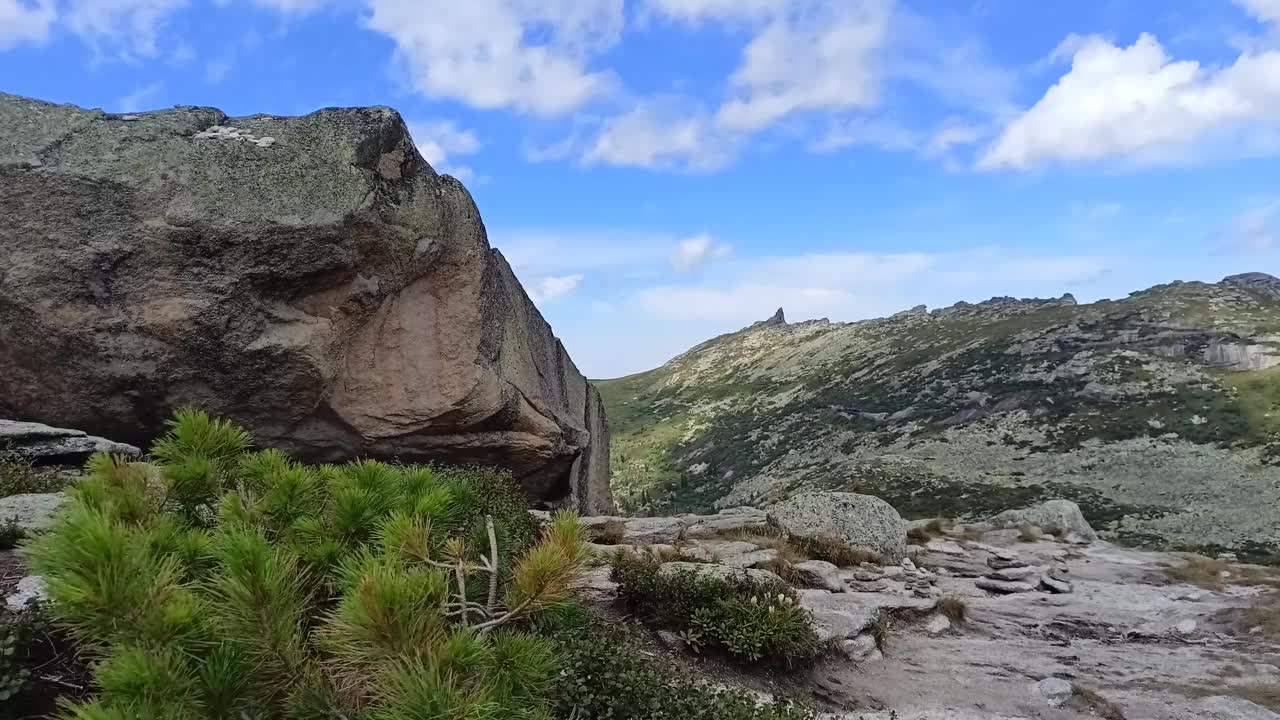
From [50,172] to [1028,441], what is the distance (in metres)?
66.8

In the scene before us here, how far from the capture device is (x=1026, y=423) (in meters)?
67.1

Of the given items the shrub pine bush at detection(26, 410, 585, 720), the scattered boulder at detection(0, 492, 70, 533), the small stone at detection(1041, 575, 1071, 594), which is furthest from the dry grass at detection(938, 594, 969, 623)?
the scattered boulder at detection(0, 492, 70, 533)

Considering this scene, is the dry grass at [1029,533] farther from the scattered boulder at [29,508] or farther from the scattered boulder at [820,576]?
the scattered boulder at [29,508]

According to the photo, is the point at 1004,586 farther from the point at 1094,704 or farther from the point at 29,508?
the point at 29,508

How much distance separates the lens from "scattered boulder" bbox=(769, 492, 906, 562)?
16656 millimetres

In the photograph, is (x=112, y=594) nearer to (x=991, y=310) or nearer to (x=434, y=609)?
(x=434, y=609)

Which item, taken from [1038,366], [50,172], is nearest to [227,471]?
[50,172]

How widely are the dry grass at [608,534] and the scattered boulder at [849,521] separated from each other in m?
3.74

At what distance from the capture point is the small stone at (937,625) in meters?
12.0

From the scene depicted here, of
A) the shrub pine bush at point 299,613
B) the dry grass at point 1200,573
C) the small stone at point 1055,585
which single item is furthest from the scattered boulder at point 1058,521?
the shrub pine bush at point 299,613

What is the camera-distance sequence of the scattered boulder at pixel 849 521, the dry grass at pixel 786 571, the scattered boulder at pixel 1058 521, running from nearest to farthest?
the dry grass at pixel 786 571, the scattered boulder at pixel 849 521, the scattered boulder at pixel 1058 521

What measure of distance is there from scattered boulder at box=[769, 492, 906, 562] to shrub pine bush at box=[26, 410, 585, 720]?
13351 mm

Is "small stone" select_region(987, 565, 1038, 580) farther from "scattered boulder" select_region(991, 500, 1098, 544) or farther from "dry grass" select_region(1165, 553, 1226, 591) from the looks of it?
"scattered boulder" select_region(991, 500, 1098, 544)

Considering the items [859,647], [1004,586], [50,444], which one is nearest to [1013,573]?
[1004,586]
